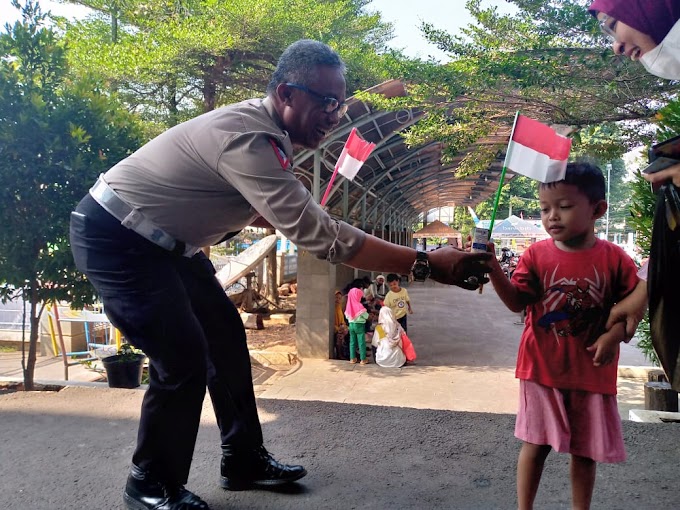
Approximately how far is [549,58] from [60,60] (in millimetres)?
5006

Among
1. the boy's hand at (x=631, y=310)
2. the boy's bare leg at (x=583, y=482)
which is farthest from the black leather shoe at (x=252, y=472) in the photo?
the boy's hand at (x=631, y=310)

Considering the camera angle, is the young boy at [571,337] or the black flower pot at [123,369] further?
the black flower pot at [123,369]

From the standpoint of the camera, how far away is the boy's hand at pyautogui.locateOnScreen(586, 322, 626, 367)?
5.32ft

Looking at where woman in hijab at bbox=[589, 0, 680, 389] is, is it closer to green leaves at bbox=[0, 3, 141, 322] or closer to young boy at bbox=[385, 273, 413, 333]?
green leaves at bbox=[0, 3, 141, 322]

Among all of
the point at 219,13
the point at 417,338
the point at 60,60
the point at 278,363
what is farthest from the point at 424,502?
the point at 417,338

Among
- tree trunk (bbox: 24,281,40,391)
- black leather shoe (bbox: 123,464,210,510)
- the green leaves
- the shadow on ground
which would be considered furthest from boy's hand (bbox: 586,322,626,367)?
tree trunk (bbox: 24,281,40,391)

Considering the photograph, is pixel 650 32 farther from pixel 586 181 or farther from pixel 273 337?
pixel 273 337

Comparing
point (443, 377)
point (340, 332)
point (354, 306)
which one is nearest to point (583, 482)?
point (443, 377)

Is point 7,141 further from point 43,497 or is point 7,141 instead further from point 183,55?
point 183,55

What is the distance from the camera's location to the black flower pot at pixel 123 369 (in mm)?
4820

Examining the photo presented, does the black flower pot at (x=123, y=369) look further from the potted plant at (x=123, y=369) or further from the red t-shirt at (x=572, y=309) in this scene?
the red t-shirt at (x=572, y=309)

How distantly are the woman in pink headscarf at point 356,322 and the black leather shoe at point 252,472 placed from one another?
6.97 metres

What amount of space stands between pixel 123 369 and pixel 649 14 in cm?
486

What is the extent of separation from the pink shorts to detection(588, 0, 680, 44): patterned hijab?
115 cm
